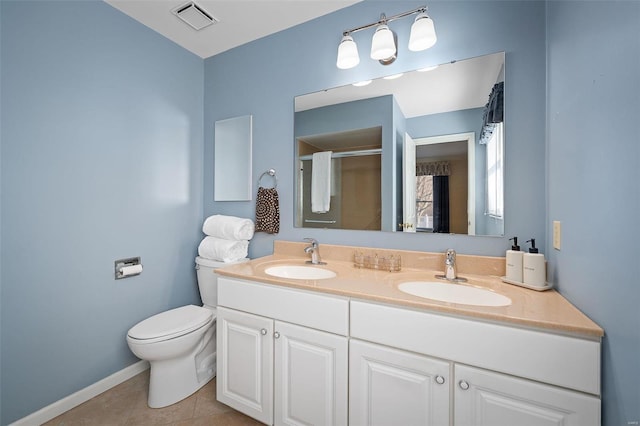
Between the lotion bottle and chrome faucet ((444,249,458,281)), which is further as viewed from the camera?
chrome faucet ((444,249,458,281))

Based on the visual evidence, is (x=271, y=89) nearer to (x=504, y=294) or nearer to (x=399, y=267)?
(x=399, y=267)

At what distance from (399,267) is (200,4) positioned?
1994 millimetres

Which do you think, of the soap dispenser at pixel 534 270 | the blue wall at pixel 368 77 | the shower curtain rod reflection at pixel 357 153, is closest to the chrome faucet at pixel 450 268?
the blue wall at pixel 368 77

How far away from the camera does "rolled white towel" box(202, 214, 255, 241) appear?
1.88 metres

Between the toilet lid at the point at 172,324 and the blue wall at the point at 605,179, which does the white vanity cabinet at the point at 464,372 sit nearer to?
the blue wall at the point at 605,179

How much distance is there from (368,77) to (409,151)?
54cm

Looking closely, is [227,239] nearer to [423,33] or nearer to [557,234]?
[423,33]

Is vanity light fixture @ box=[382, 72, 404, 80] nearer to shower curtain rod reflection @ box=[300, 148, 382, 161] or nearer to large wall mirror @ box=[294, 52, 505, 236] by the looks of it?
large wall mirror @ box=[294, 52, 505, 236]

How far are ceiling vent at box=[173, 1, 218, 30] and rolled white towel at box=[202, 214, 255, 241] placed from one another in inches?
53.0

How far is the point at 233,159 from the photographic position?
2111 millimetres

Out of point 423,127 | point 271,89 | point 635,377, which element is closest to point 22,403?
point 271,89

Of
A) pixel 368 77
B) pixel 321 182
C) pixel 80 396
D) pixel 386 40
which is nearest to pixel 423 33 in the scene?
pixel 386 40

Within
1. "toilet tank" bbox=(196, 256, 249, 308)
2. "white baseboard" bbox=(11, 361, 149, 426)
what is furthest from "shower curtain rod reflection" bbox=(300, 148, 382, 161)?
"white baseboard" bbox=(11, 361, 149, 426)

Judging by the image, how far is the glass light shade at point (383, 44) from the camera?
4.59 feet
